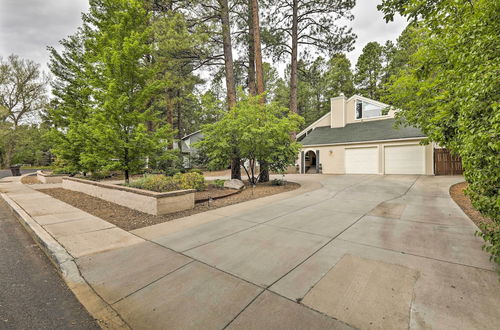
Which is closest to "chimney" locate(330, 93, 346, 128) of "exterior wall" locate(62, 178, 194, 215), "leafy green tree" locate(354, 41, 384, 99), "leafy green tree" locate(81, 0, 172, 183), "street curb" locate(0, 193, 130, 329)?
"leafy green tree" locate(354, 41, 384, 99)

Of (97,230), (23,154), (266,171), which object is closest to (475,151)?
(97,230)

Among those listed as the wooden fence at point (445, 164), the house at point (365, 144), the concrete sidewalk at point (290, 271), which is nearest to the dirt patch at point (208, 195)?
the concrete sidewalk at point (290, 271)

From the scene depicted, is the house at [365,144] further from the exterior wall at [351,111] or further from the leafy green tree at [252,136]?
the leafy green tree at [252,136]

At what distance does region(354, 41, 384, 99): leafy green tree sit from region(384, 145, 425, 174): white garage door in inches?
600

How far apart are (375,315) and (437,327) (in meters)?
0.45

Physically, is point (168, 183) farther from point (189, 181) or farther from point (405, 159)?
point (405, 159)

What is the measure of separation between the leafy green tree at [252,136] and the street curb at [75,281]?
630cm

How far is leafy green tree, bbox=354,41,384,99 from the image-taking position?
2597 cm

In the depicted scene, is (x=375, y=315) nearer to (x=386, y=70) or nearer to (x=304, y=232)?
(x=304, y=232)

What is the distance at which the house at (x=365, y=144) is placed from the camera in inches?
542

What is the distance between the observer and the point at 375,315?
6.13ft

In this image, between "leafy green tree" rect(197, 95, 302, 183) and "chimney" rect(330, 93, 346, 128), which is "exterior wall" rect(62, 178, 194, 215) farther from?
"chimney" rect(330, 93, 346, 128)

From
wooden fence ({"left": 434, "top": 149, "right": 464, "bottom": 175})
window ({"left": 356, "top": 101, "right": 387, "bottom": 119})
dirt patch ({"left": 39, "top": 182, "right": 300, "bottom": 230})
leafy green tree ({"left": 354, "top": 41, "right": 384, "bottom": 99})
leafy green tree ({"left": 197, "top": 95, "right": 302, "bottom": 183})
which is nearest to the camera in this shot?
dirt patch ({"left": 39, "top": 182, "right": 300, "bottom": 230})

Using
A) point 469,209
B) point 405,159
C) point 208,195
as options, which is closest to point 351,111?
point 405,159
